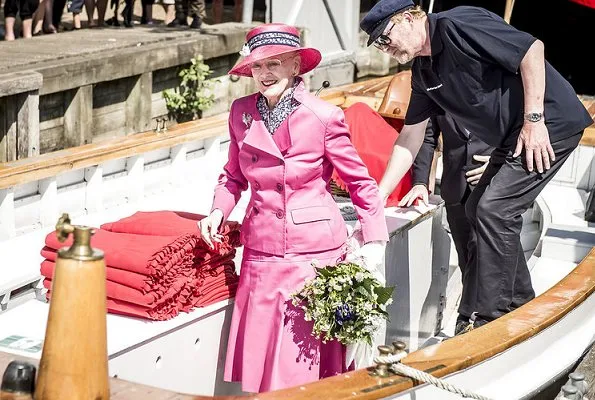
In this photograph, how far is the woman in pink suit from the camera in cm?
325

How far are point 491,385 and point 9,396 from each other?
1534mm

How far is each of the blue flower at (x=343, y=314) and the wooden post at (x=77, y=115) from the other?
20.7ft

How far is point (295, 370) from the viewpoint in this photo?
10.8 feet

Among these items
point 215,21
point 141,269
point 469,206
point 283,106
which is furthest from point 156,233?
point 215,21

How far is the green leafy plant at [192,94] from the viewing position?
34.8 ft

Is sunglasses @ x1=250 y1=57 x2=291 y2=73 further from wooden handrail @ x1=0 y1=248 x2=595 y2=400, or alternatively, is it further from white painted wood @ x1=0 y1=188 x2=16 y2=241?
white painted wood @ x1=0 y1=188 x2=16 y2=241

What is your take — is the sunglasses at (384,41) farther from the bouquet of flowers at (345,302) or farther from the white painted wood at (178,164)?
the white painted wood at (178,164)

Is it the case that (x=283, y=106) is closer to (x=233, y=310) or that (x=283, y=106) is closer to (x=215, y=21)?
(x=233, y=310)

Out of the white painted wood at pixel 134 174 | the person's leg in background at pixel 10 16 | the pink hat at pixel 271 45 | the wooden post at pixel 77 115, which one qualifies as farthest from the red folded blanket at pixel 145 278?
the person's leg in background at pixel 10 16

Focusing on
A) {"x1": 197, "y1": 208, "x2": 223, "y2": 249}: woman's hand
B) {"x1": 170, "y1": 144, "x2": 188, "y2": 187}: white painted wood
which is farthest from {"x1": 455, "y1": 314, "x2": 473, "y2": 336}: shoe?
{"x1": 170, "y1": 144, "x2": 188, "y2": 187}: white painted wood

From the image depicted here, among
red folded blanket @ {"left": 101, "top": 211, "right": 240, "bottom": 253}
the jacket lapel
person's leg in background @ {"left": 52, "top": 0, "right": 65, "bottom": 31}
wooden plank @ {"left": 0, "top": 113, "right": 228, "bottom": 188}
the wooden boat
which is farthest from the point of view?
person's leg in background @ {"left": 52, "top": 0, "right": 65, "bottom": 31}

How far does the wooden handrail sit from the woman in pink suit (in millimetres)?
361

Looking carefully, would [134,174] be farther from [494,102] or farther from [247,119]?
[494,102]

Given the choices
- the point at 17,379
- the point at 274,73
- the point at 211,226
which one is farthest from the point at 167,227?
the point at 17,379
